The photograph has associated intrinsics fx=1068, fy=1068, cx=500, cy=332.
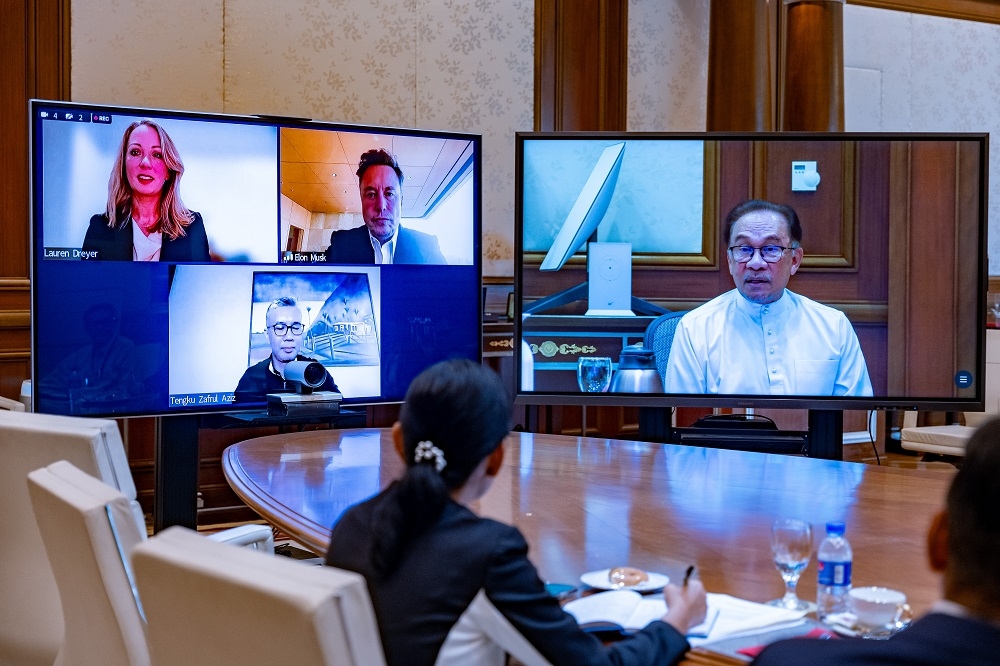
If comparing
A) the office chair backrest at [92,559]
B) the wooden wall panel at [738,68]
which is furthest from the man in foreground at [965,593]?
the wooden wall panel at [738,68]

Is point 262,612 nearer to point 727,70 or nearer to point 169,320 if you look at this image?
point 169,320

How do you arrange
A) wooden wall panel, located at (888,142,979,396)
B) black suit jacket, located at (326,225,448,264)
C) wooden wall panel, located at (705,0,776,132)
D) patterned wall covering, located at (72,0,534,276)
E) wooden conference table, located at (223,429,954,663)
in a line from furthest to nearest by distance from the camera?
wooden wall panel, located at (705,0,776,132) < patterned wall covering, located at (72,0,534,276) < black suit jacket, located at (326,225,448,264) < wooden wall panel, located at (888,142,979,396) < wooden conference table, located at (223,429,954,663)

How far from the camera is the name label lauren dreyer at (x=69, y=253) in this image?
3969mm

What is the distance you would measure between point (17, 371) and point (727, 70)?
13.2 feet

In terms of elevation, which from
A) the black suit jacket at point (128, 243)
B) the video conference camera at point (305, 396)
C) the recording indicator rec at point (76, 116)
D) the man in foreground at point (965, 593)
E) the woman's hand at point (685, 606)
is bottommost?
the woman's hand at point (685, 606)

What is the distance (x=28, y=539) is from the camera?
2139mm

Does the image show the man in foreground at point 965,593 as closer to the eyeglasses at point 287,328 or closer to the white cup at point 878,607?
the white cup at point 878,607

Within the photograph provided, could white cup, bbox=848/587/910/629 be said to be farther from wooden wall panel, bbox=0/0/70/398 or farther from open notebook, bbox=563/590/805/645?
wooden wall panel, bbox=0/0/70/398

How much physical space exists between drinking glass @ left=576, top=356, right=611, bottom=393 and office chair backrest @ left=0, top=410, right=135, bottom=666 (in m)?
2.48

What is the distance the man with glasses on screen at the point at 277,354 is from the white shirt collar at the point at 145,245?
0.49m

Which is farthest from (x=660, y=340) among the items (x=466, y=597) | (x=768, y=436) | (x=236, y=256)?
(x=466, y=597)

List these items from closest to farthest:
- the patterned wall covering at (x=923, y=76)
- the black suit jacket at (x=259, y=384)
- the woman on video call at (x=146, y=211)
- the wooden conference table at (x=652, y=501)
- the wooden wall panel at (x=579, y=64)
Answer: the wooden conference table at (x=652, y=501) < the woman on video call at (x=146, y=211) < the black suit jacket at (x=259, y=384) < the wooden wall panel at (x=579, y=64) < the patterned wall covering at (x=923, y=76)

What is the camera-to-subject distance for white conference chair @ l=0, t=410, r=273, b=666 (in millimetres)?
1946

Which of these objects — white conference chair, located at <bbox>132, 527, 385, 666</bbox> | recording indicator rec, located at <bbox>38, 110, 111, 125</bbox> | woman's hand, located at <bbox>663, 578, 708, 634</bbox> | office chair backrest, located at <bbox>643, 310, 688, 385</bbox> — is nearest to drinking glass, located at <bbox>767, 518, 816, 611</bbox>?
woman's hand, located at <bbox>663, 578, 708, 634</bbox>
